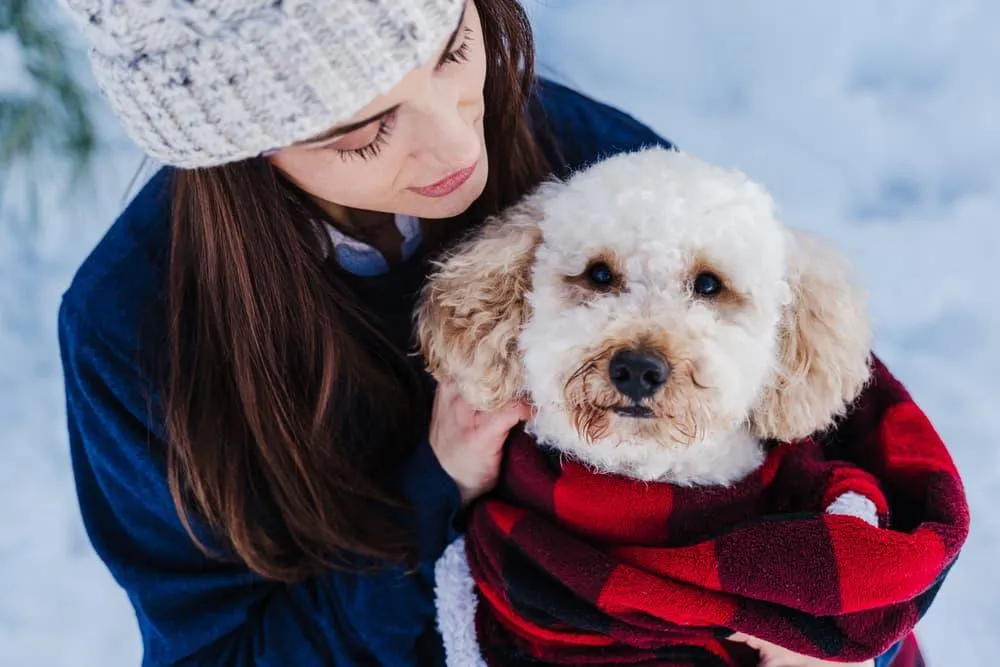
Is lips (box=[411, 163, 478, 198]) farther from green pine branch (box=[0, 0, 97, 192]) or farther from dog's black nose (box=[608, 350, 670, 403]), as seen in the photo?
green pine branch (box=[0, 0, 97, 192])

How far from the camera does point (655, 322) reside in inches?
35.1

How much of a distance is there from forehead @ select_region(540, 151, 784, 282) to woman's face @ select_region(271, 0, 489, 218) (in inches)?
5.0

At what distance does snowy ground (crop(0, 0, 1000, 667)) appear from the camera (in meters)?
1.74

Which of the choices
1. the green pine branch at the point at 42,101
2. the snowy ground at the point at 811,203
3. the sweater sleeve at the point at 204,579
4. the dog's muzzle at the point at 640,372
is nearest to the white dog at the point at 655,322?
the dog's muzzle at the point at 640,372

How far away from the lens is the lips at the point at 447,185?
964 mm

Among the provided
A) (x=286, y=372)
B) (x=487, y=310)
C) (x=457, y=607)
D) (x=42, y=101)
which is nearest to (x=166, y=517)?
(x=286, y=372)

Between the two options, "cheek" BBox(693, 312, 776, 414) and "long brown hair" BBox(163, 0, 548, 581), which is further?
"long brown hair" BBox(163, 0, 548, 581)

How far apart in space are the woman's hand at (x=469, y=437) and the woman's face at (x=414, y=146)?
240 millimetres

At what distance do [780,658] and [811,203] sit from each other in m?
1.10

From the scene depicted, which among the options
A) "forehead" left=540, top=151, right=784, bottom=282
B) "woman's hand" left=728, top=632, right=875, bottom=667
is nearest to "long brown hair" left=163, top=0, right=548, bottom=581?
"forehead" left=540, top=151, right=784, bottom=282

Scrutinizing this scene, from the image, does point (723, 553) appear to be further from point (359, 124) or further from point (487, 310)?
point (359, 124)

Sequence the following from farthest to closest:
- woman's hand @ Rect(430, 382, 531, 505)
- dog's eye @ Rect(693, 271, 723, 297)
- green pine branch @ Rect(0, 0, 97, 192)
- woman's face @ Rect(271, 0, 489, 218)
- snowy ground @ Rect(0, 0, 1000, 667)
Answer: snowy ground @ Rect(0, 0, 1000, 667), green pine branch @ Rect(0, 0, 97, 192), woman's hand @ Rect(430, 382, 531, 505), dog's eye @ Rect(693, 271, 723, 297), woman's face @ Rect(271, 0, 489, 218)

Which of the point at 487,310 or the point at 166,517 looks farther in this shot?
the point at 166,517

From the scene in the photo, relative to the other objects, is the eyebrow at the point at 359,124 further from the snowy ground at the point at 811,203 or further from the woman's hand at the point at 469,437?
the snowy ground at the point at 811,203
